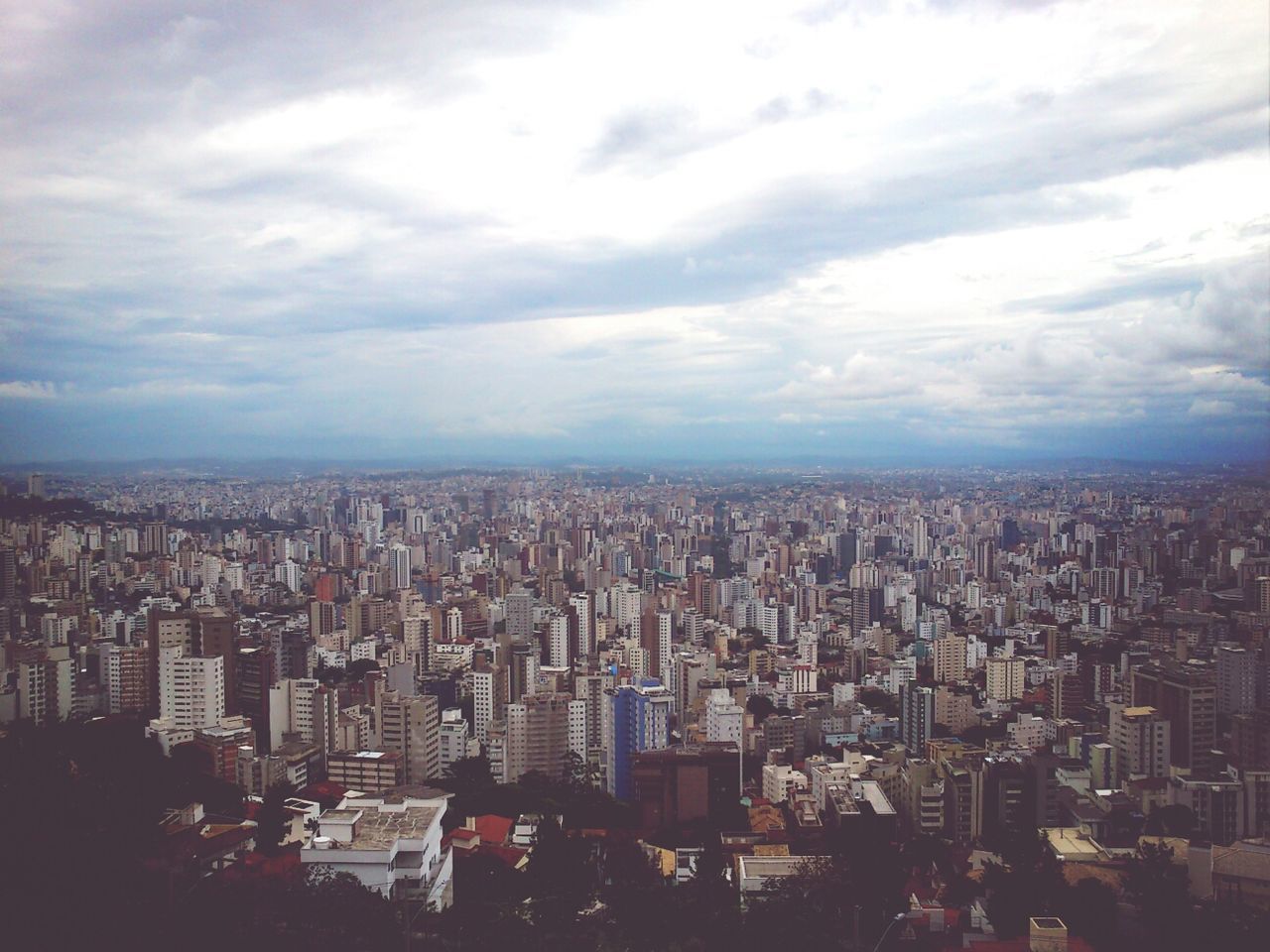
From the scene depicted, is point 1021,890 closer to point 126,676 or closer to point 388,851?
point 388,851

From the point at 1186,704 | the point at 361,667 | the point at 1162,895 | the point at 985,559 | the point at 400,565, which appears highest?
the point at 985,559

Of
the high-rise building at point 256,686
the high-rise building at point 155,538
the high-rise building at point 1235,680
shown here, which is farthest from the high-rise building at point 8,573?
the high-rise building at point 1235,680

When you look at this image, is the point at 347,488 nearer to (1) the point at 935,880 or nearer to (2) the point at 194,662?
(2) the point at 194,662

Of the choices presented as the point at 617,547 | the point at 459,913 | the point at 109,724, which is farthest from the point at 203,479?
the point at 459,913

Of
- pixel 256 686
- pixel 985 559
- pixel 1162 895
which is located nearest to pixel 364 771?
pixel 256 686

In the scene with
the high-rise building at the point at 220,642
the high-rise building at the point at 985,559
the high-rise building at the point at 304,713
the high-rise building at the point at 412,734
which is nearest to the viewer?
the high-rise building at the point at 412,734

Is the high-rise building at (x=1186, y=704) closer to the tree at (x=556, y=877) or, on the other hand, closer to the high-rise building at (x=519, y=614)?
the tree at (x=556, y=877)
